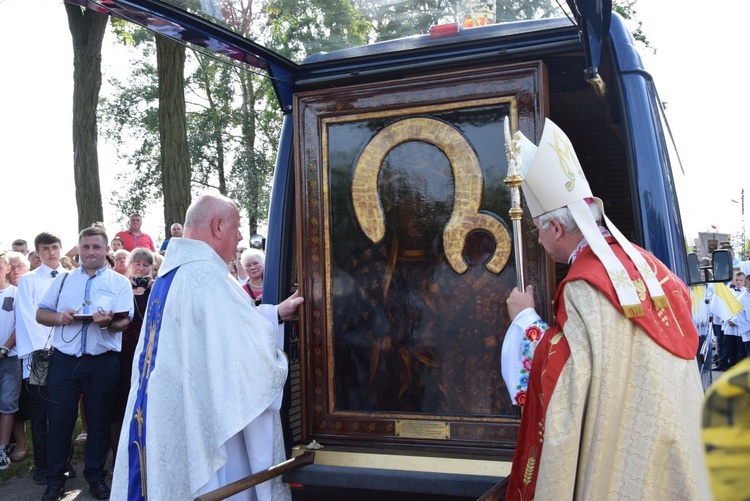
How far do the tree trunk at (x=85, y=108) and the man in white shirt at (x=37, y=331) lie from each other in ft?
19.2

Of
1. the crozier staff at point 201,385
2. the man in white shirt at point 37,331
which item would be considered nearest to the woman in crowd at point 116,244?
the man in white shirt at point 37,331

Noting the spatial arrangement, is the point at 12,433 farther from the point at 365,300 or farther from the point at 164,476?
the point at 365,300

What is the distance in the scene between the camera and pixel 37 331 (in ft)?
25.1

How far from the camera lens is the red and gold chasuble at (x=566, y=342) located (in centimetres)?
→ 272

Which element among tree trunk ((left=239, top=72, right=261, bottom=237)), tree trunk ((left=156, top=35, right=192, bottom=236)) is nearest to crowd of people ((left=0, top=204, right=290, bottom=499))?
tree trunk ((left=156, top=35, right=192, bottom=236))

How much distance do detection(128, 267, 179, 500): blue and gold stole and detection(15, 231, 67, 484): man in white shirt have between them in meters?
3.50

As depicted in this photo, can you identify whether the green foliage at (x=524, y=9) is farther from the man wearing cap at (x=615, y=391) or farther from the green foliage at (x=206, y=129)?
the green foliage at (x=206, y=129)

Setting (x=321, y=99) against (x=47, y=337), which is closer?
(x=321, y=99)

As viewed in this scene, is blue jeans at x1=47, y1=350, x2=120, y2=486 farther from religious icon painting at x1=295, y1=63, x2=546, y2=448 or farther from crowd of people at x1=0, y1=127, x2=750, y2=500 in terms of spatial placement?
religious icon painting at x1=295, y1=63, x2=546, y2=448

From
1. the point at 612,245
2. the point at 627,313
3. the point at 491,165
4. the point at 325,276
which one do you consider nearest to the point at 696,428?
the point at 627,313

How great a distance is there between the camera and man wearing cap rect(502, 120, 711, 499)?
8.66ft

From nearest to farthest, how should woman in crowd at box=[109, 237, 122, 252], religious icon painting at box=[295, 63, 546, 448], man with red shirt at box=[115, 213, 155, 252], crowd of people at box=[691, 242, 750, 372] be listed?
religious icon painting at box=[295, 63, 546, 448] → woman in crowd at box=[109, 237, 122, 252] → man with red shirt at box=[115, 213, 155, 252] → crowd of people at box=[691, 242, 750, 372]

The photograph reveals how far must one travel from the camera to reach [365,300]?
4211mm

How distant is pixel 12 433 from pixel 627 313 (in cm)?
779
